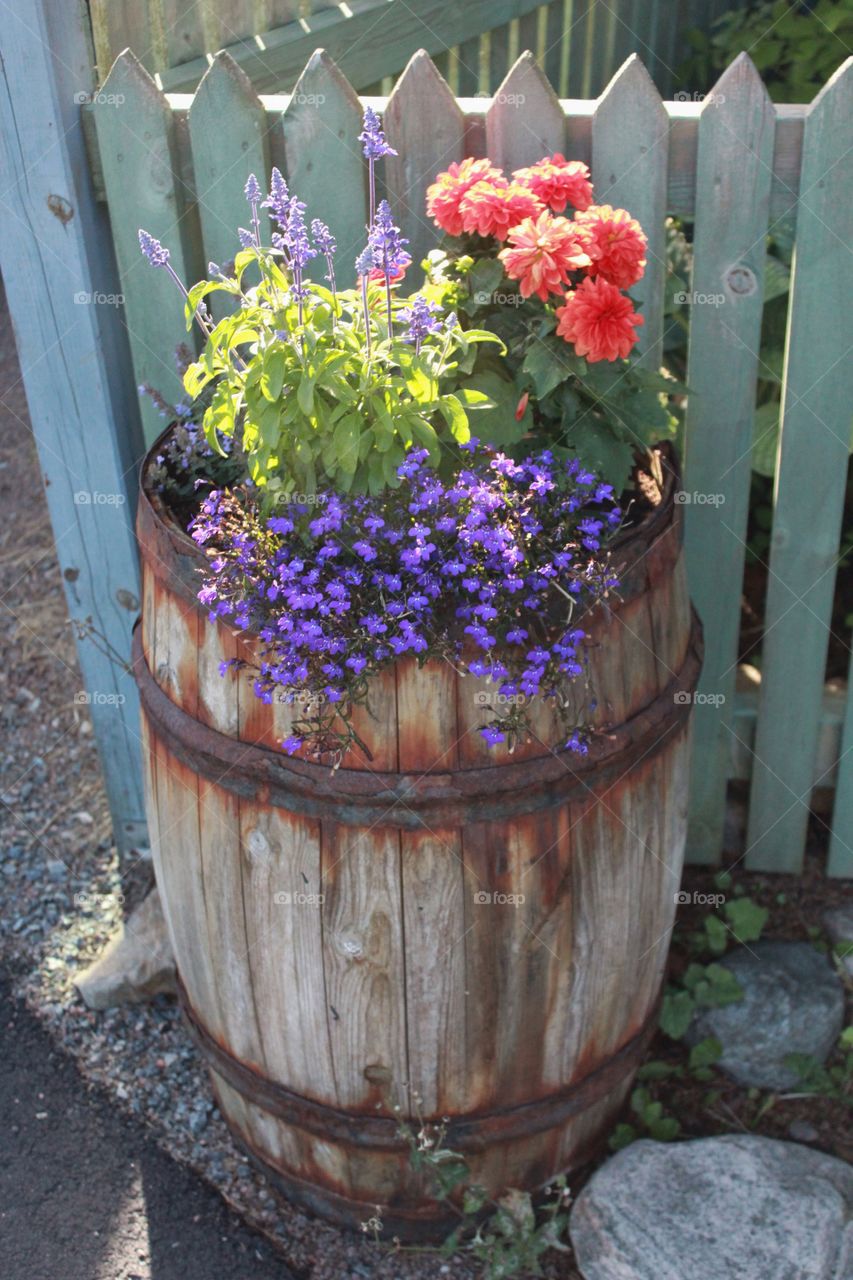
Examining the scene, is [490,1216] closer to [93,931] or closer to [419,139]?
[93,931]

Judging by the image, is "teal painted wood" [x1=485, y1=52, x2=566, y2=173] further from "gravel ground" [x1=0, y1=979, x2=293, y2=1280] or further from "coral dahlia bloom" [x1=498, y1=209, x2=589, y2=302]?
"gravel ground" [x1=0, y1=979, x2=293, y2=1280]

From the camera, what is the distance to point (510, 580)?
1.84m

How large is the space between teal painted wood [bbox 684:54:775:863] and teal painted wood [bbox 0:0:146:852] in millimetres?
1182

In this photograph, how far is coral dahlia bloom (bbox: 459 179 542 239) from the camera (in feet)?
6.87

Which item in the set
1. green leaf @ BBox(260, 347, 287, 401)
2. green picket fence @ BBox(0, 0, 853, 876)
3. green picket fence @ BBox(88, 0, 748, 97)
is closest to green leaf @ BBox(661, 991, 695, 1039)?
green picket fence @ BBox(0, 0, 853, 876)

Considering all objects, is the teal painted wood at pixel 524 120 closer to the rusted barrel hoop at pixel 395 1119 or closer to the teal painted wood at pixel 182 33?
the teal painted wood at pixel 182 33

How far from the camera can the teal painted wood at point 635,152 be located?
2369mm

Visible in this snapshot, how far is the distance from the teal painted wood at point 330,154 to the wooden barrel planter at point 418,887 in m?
0.73

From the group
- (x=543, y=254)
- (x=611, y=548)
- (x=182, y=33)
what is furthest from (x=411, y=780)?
(x=182, y=33)

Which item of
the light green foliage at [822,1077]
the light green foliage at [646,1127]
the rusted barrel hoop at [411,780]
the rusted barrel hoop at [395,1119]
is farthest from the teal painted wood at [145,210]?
the light green foliage at [822,1077]

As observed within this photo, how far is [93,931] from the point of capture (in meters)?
3.19

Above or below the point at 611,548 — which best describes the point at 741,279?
above

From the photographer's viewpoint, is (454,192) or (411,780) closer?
(411,780)

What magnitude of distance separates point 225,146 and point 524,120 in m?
0.56
